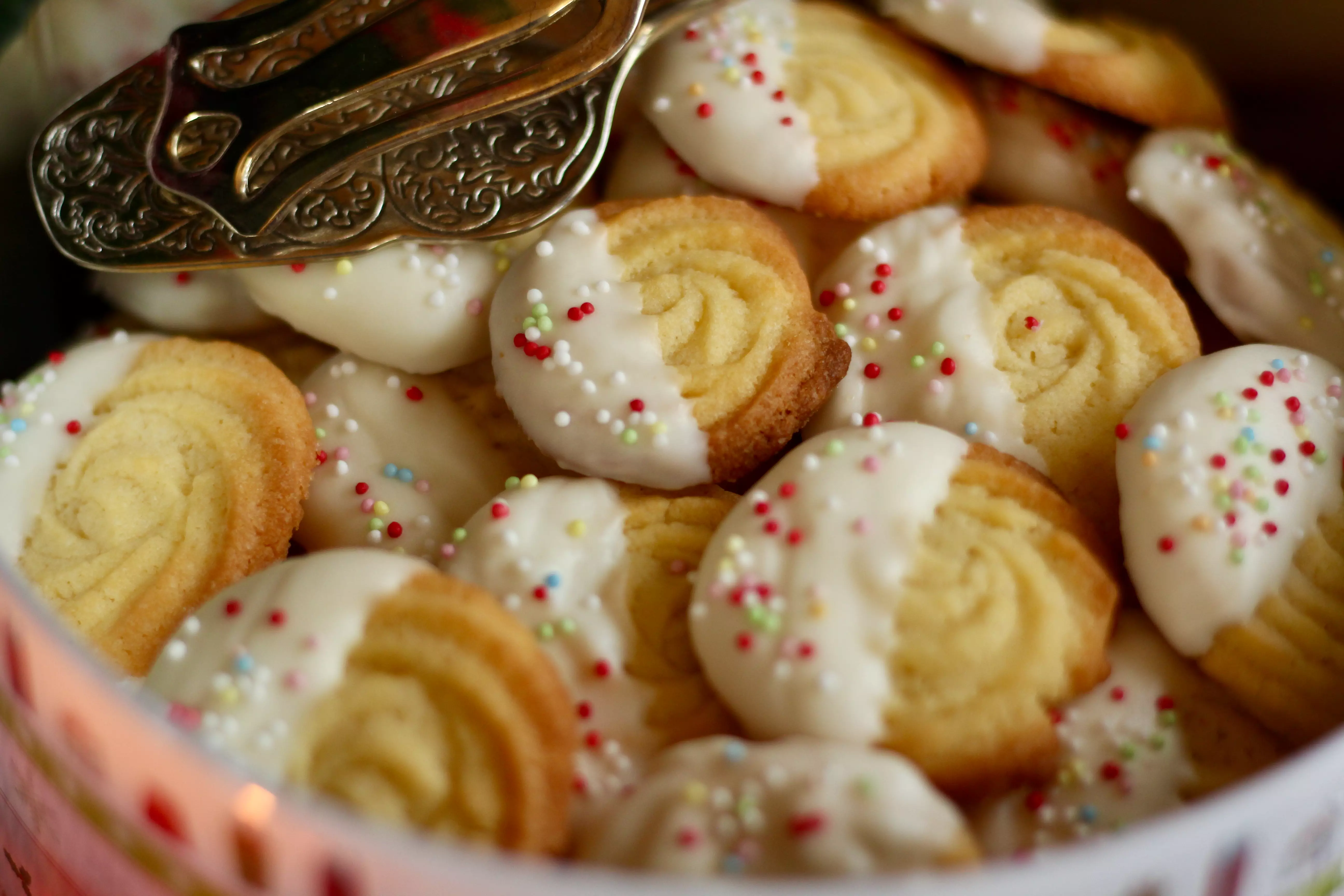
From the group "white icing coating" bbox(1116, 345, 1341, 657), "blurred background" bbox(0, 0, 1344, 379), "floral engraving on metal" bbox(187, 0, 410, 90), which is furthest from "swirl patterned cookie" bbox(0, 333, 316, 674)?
"white icing coating" bbox(1116, 345, 1341, 657)

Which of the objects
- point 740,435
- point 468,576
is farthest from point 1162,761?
point 468,576

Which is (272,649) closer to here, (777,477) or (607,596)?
(607,596)

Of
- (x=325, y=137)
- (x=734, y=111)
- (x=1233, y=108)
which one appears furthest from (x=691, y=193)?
(x=1233, y=108)

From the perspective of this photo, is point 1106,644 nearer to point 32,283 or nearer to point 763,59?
point 763,59

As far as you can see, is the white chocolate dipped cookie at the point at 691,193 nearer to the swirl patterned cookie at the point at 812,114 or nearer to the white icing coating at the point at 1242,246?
the swirl patterned cookie at the point at 812,114

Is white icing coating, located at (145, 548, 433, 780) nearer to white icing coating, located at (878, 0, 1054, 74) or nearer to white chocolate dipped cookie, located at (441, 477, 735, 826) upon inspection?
white chocolate dipped cookie, located at (441, 477, 735, 826)

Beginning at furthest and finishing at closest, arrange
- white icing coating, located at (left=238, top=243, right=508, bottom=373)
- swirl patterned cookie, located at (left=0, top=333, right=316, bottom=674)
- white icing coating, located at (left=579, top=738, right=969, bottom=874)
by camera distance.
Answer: white icing coating, located at (left=238, top=243, right=508, bottom=373) < swirl patterned cookie, located at (left=0, top=333, right=316, bottom=674) < white icing coating, located at (left=579, top=738, right=969, bottom=874)
